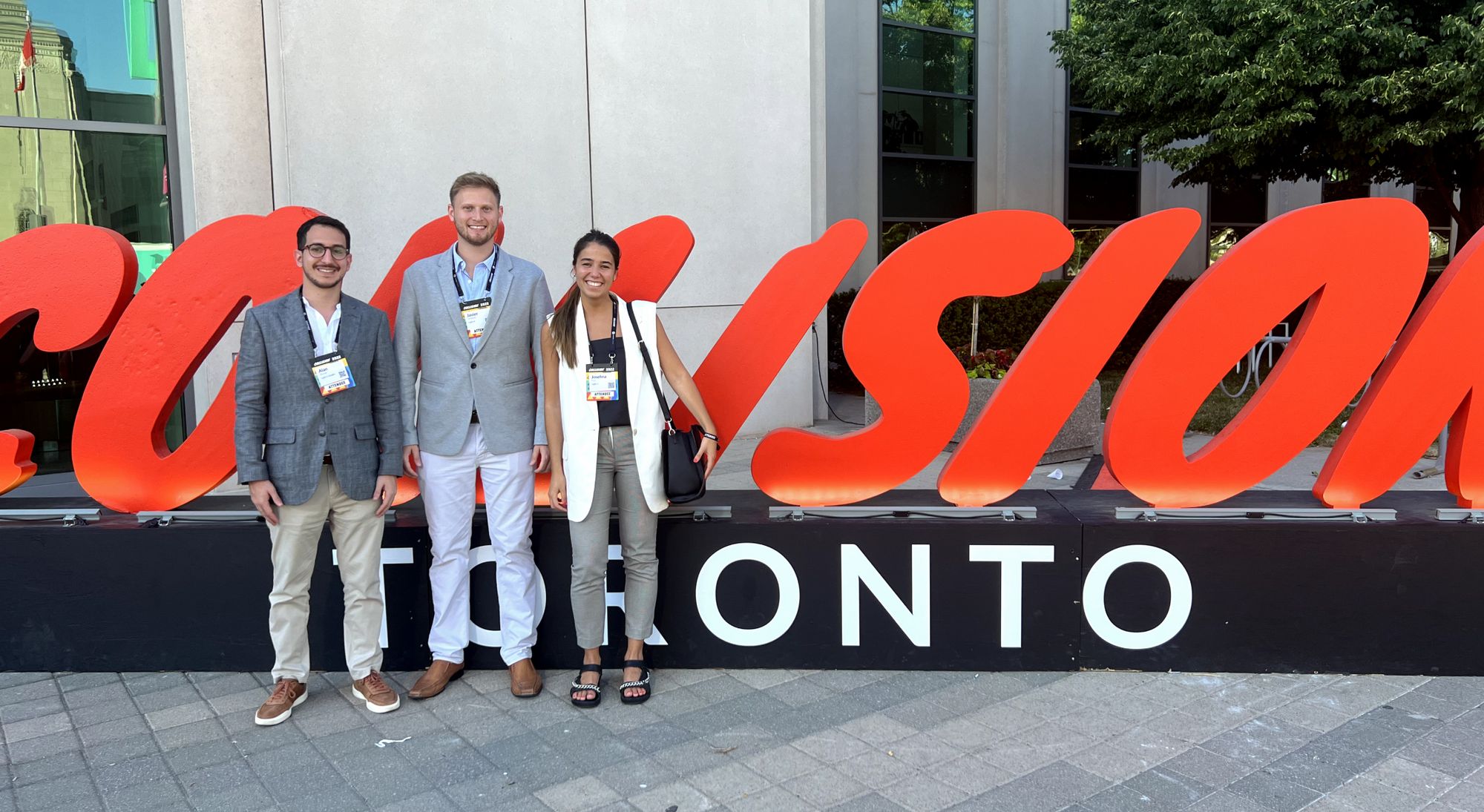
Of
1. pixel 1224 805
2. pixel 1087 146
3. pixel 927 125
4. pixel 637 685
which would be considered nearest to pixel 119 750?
pixel 637 685

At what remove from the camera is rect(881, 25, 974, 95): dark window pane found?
16.2m

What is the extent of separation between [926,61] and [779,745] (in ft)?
48.8

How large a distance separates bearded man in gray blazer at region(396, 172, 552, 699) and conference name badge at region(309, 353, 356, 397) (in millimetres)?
300

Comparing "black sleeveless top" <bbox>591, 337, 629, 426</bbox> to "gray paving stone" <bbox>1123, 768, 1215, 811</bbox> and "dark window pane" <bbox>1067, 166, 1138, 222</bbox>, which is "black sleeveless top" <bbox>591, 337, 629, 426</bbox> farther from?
"dark window pane" <bbox>1067, 166, 1138, 222</bbox>

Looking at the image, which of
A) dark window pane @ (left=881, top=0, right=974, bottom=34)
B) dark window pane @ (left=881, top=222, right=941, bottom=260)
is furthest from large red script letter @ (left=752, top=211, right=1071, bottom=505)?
dark window pane @ (left=881, top=0, right=974, bottom=34)

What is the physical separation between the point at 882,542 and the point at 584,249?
1.76 metres

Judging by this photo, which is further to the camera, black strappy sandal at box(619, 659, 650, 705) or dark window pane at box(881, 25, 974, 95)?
dark window pane at box(881, 25, 974, 95)

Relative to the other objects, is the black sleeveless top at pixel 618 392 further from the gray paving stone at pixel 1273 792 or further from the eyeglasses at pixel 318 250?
the gray paving stone at pixel 1273 792

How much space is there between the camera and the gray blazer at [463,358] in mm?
4090

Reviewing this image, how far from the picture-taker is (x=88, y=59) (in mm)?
7918

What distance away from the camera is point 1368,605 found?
4.27 m

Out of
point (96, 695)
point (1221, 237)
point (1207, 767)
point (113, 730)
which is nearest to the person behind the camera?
point (1207, 767)

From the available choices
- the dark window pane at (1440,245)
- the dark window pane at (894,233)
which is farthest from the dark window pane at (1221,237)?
the dark window pane at (894,233)

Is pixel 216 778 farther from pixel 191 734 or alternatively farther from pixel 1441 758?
pixel 1441 758
